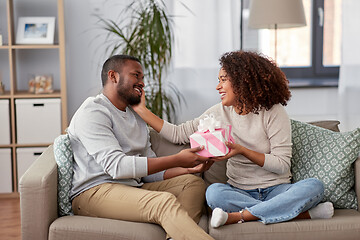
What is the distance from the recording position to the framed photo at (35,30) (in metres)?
4.04

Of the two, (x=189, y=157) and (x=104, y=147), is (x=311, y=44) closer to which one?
(x=189, y=157)

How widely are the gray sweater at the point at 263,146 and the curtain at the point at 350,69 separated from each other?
6.94ft

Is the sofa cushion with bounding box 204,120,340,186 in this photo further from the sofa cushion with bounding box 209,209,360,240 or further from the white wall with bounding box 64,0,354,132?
the white wall with bounding box 64,0,354,132

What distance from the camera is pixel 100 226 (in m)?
2.24

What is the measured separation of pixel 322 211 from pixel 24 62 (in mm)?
2786

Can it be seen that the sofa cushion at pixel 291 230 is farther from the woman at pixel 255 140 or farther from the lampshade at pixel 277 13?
the lampshade at pixel 277 13

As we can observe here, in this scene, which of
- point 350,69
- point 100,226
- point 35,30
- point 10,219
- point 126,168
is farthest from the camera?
point 350,69

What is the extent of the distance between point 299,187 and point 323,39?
267cm

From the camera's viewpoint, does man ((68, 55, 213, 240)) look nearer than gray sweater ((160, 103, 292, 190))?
Yes

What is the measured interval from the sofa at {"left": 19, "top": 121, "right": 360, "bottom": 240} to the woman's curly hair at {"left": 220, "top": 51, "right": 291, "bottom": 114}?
575 mm

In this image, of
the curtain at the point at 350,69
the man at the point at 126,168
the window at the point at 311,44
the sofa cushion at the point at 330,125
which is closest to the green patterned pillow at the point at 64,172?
the man at the point at 126,168

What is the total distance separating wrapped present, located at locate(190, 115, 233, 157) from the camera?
2.36 metres

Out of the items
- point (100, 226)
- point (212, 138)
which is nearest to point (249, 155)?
point (212, 138)

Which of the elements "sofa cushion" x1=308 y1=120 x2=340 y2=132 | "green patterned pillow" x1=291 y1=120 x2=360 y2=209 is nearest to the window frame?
"sofa cushion" x1=308 y1=120 x2=340 y2=132
